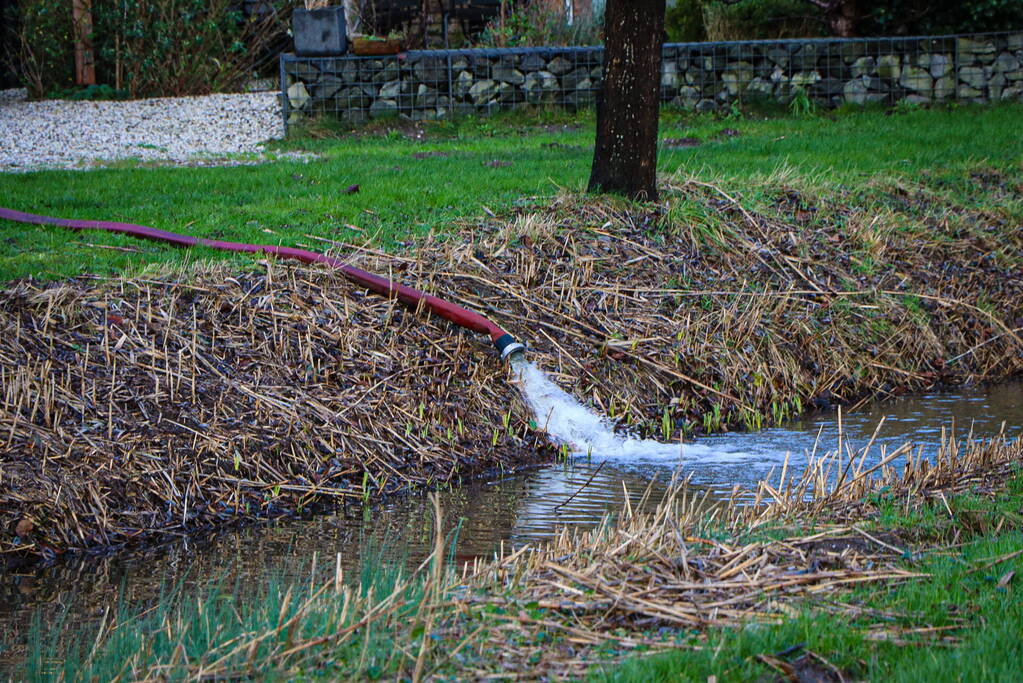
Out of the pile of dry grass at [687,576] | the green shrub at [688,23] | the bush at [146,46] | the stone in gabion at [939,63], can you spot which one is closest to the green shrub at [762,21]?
the green shrub at [688,23]

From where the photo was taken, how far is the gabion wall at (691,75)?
51.0 feet

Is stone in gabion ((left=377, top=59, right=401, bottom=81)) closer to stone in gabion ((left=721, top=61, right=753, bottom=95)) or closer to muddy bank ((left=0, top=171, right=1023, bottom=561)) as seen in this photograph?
stone in gabion ((left=721, top=61, right=753, bottom=95))

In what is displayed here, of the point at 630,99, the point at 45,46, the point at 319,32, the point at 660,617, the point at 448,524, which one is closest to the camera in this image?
the point at 660,617

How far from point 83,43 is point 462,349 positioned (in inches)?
532

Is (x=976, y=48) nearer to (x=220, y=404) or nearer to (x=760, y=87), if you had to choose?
(x=760, y=87)

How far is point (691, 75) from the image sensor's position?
52.1ft

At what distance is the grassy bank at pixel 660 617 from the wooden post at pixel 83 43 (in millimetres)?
15766

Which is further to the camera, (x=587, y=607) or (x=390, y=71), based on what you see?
(x=390, y=71)

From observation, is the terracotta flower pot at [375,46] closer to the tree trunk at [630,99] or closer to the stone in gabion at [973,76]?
the tree trunk at [630,99]

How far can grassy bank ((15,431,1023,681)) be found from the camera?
10.1 feet

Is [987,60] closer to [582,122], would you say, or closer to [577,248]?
[582,122]

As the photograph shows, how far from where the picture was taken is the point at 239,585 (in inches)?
189

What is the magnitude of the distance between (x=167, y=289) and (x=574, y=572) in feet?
14.3

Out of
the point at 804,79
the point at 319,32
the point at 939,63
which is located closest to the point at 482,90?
the point at 319,32
